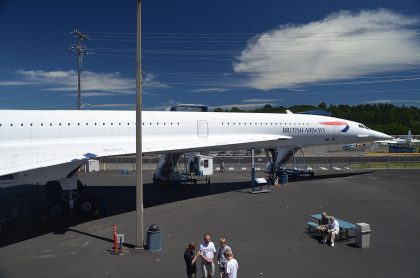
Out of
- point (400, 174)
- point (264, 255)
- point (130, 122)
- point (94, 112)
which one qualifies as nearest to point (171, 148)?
point (130, 122)

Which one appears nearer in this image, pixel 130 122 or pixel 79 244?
pixel 79 244

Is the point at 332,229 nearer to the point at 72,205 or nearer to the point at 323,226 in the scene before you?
the point at 323,226

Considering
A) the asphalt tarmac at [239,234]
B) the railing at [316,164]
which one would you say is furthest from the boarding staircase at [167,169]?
the railing at [316,164]

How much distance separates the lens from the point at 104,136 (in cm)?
1681

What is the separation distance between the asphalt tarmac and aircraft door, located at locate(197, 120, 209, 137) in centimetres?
337

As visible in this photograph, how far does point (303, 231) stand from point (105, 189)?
13.7 m

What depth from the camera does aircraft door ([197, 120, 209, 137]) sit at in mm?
19016

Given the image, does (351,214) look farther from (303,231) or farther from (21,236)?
(21,236)

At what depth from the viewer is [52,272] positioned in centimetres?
828

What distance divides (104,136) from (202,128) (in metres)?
5.35

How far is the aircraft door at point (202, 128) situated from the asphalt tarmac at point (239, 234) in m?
3.37

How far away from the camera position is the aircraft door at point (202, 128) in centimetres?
1902

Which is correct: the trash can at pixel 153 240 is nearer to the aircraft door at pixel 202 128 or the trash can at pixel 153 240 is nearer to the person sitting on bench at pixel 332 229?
the person sitting on bench at pixel 332 229

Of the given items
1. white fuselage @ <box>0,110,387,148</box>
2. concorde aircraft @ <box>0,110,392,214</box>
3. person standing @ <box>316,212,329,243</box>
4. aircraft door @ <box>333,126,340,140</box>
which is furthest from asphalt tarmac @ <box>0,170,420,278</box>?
aircraft door @ <box>333,126,340,140</box>
